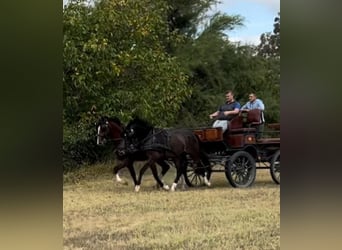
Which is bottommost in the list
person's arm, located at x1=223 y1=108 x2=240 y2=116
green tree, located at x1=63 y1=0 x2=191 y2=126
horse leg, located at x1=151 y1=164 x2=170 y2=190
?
horse leg, located at x1=151 y1=164 x2=170 y2=190

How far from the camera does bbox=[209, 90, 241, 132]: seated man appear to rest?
12.7ft

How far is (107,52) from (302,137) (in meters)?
2.09

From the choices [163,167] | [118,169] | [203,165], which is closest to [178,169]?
[163,167]

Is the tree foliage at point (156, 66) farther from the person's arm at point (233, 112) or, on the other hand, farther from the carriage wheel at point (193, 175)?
the carriage wheel at point (193, 175)

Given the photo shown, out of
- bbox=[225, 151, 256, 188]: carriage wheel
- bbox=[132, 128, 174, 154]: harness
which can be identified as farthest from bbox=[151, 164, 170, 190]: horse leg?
bbox=[225, 151, 256, 188]: carriage wheel

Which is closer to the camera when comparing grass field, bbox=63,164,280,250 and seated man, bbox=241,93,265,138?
grass field, bbox=63,164,280,250

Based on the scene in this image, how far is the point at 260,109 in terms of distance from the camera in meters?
3.84

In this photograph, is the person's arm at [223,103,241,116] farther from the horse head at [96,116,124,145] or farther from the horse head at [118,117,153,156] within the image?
the horse head at [96,116,124,145]

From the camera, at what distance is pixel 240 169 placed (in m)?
4.29

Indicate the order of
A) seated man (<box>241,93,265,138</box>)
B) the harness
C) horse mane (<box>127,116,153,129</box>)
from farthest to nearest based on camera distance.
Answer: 1. the harness
2. horse mane (<box>127,116,153,129</box>)
3. seated man (<box>241,93,265,138</box>)

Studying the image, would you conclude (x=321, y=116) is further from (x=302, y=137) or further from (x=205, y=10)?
(x=205, y=10)

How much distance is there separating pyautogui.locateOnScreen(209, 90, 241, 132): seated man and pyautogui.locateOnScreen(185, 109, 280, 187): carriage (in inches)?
2.7

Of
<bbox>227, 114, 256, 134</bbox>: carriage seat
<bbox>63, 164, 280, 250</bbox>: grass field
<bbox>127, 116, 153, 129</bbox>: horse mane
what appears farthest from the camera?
<bbox>227, 114, 256, 134</bbox>: carriage seat

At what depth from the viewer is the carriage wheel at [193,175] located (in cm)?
405
